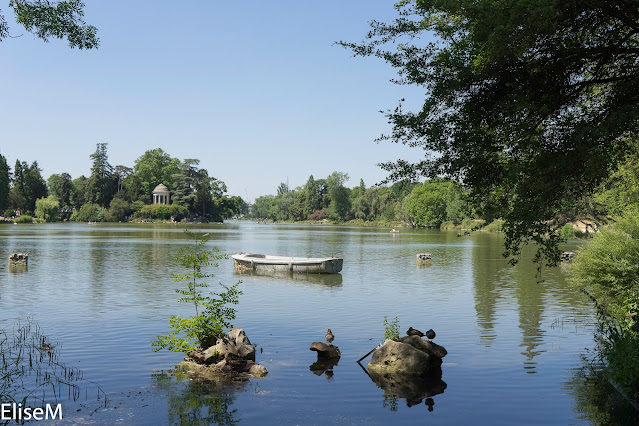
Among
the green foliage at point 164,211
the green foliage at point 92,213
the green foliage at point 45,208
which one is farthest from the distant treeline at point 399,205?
the green foliage at point 45,208

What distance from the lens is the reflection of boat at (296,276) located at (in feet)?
123

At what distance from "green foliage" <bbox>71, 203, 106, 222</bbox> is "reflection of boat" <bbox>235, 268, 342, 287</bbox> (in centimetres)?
14152

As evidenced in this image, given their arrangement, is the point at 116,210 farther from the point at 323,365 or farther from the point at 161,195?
the point at 323,365

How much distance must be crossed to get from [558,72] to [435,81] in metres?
2.60

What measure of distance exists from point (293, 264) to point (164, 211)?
13494 centimetres

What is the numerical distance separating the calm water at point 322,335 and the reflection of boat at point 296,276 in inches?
12.7

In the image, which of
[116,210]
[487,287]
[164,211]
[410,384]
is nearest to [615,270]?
[410,384]

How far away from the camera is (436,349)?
16.2 meters

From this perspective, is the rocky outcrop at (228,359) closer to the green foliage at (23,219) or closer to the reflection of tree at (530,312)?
the reflection of tree at (530,312)

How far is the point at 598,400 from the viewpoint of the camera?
1272 centimetres

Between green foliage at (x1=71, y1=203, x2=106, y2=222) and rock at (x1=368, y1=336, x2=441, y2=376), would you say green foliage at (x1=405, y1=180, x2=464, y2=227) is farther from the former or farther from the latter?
rock at (x1=368, y1=336, x2=441, y2=376)

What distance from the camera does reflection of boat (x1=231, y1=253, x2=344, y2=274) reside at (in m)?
41.0

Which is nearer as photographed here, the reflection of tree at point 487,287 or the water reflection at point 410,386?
the water reflection at point 410,386

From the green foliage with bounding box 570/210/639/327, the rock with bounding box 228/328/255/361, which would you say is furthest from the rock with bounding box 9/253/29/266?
the green foliage with bounding box 570/210/639/327
